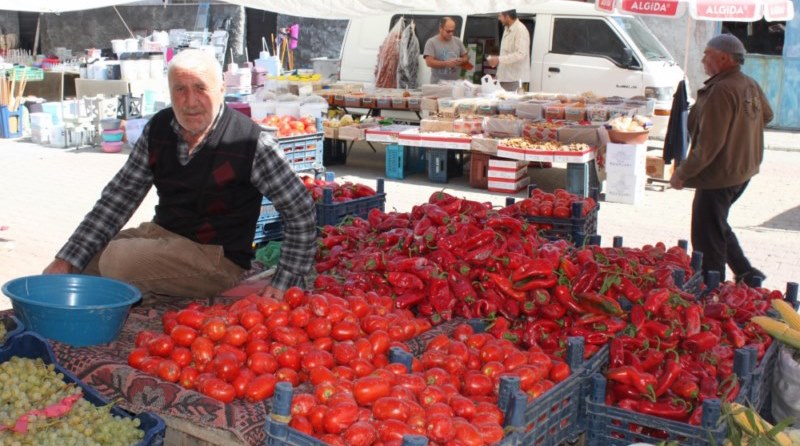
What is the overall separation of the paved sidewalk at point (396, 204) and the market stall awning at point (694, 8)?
2292 millimetres

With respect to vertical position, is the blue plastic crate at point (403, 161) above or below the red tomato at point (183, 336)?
below

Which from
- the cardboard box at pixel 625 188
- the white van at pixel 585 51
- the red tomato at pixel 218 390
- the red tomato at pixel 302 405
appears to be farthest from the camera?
the white van at pixel 585 51

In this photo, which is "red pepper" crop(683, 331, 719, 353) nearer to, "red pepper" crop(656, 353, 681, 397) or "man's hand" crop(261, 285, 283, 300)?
"red pepper" crop(656, 353, 681, 397)

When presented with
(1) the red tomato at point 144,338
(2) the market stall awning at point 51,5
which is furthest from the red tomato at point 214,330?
(2) the market stall awning at point 51,5

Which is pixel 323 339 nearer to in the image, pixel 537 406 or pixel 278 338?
pixel 278 338

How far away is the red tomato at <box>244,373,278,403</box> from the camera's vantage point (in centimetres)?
337

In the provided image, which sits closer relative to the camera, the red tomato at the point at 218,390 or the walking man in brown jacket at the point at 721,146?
the red tomato at the point at 218,390

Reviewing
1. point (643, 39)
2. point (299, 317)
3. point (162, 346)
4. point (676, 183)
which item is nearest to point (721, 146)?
point (676, 183)

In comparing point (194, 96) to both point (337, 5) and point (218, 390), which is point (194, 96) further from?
point (337, 5)

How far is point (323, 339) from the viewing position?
3715 millimetres

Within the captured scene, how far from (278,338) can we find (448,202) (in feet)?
6.96

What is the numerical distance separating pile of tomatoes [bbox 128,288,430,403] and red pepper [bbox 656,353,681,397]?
1.10m

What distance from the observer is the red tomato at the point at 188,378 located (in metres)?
3.46

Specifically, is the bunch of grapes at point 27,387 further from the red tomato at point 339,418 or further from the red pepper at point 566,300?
the red pepper at point 566,300
